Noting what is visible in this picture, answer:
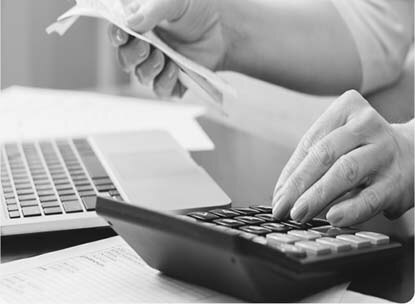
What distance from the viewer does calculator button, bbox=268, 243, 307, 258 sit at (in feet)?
1.41

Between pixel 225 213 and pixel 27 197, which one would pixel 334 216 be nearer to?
pixel 225 213

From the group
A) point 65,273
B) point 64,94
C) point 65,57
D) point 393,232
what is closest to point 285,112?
point 64,94

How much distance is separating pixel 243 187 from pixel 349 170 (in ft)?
0.67

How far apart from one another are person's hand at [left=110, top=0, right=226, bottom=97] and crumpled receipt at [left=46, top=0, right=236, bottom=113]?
2 cm

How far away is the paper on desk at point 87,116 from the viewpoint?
1021 millimetres

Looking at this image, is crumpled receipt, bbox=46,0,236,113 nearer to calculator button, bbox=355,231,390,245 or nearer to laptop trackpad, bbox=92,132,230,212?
laptop trackpad, bbox=92,132,230,212

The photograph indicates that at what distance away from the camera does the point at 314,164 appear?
0.57 m

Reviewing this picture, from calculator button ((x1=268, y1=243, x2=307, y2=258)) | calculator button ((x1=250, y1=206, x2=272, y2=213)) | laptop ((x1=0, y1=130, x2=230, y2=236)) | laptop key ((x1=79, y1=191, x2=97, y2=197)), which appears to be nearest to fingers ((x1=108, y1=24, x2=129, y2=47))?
laptop ((x1=0, y1=130, x2=230, y2=236))

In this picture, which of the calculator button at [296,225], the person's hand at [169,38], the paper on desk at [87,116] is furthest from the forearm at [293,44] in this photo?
the calculator button at [296,225]

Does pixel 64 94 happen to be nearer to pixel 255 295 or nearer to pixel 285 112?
pixel 285 112

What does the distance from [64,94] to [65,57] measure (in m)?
1.14

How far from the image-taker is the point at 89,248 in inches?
22.5

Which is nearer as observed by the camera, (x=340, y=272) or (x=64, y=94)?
(x=340, y=272)

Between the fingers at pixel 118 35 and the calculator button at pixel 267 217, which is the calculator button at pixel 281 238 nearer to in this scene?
the calculator button at pixel 267 217
